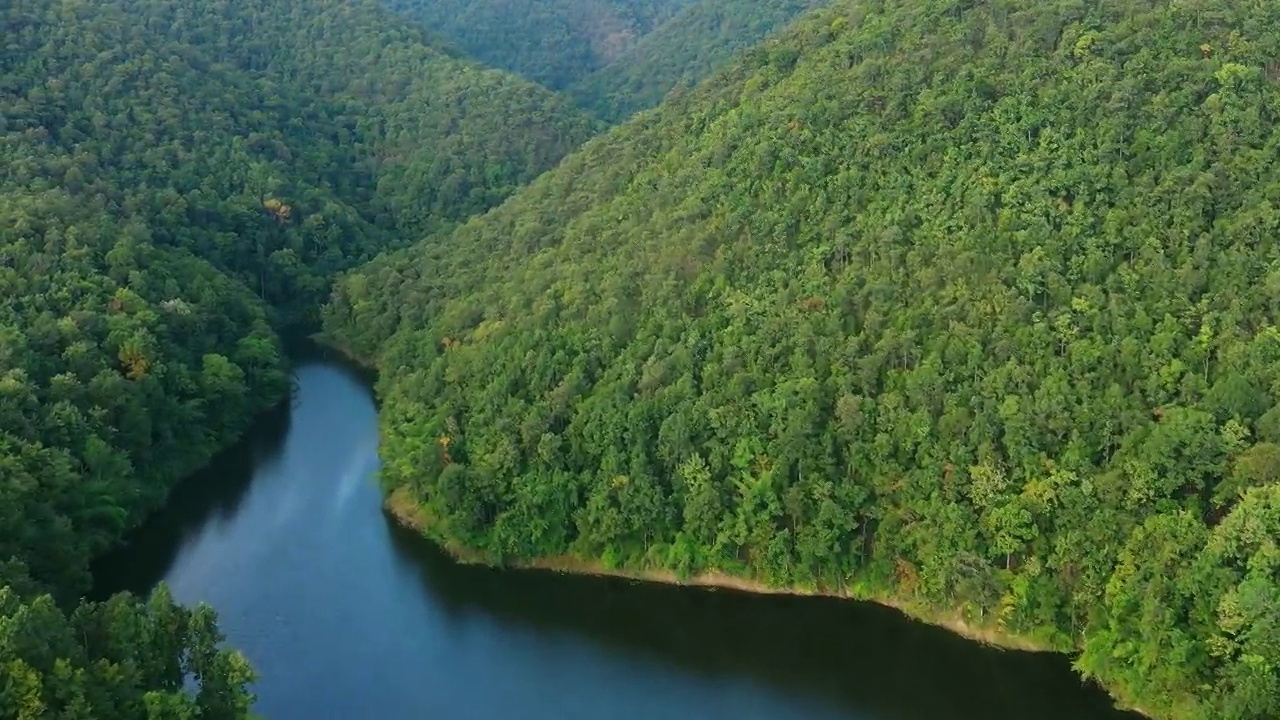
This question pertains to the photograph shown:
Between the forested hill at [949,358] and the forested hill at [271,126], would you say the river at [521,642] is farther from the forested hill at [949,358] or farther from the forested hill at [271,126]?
the forested hill at [271,126]

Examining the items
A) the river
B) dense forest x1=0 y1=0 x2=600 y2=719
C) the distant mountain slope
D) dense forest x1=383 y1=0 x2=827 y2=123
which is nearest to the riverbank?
the river

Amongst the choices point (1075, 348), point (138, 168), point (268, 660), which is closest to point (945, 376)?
point (1075, 348)

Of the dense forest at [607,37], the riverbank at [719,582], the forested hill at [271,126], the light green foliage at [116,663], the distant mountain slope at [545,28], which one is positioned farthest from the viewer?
the distant mountain slope at [545,28]

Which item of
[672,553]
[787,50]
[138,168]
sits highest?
[138,168]

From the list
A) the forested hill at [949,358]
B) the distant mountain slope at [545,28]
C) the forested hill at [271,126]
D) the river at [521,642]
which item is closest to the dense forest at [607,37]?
the distant mountain slope at [545,28]

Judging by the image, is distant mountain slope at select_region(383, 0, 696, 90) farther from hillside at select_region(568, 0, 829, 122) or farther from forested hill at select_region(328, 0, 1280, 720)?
forested hill at select_region(328, 0, 1280, 720)

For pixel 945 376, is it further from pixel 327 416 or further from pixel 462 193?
pixel 462 193

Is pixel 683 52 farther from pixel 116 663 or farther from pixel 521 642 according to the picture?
pixel 116 663
